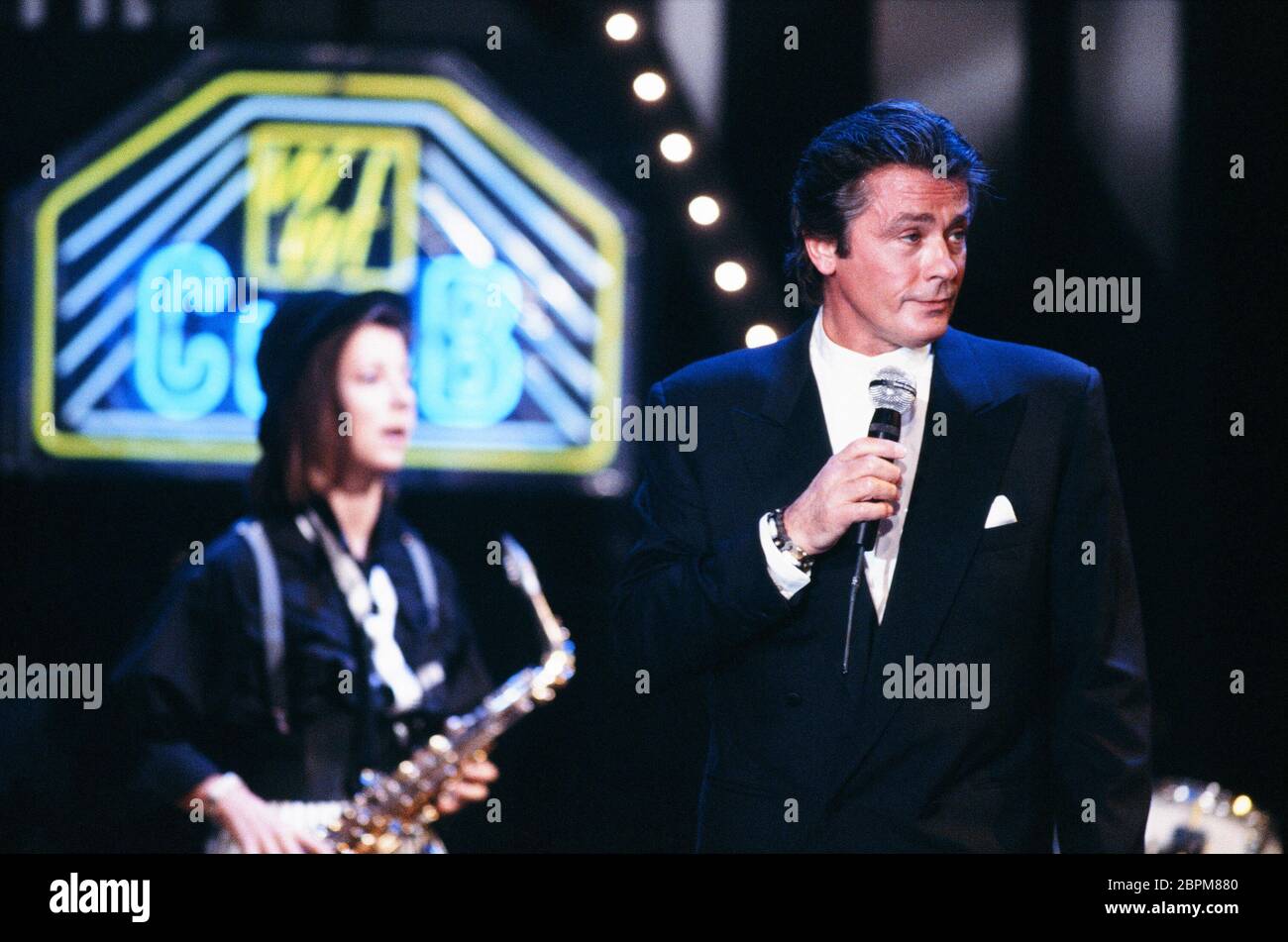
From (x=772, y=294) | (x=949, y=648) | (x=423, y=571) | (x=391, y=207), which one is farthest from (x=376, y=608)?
(x=949, y=648)

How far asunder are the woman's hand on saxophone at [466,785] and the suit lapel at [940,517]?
109 centimetres

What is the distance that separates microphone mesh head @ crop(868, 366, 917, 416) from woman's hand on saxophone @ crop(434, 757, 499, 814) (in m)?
1.34

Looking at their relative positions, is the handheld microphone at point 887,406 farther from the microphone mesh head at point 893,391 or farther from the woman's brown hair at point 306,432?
the woman's brown hair at point 306,432

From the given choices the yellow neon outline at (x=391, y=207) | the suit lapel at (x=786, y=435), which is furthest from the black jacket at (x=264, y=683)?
the suit lapel at (x=786, y=435)

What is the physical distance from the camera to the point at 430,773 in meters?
3.15

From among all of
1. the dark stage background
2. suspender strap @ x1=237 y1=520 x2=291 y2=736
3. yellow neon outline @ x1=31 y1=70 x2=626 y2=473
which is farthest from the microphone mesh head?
suspender strap @ x1=237 y1=520 x2=291 y2=736

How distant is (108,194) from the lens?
10.9 feet

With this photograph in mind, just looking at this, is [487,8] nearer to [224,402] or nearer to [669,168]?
[669,168]

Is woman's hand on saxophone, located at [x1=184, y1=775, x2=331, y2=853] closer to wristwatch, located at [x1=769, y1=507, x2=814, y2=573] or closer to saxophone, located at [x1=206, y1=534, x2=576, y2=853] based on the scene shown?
saxophone, located at [x1=206, y1=534, x2=576, y2=853]

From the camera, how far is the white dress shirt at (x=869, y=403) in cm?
238

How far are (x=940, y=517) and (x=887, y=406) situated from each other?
0.78ft

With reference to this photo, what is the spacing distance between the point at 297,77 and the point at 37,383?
2.87 ft

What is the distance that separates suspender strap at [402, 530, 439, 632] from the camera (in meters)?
3.23
